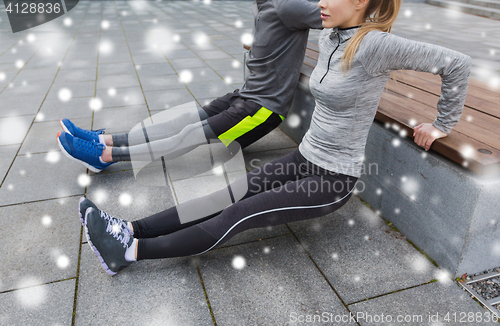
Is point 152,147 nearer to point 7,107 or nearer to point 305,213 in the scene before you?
point 305,213

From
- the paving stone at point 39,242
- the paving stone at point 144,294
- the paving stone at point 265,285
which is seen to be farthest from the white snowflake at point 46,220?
the paving stone at point 265,285

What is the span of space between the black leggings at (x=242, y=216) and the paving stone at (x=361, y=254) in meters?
0.34

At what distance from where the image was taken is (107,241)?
2098mm

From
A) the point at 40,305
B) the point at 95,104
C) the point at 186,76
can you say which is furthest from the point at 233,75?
the point at 40,305

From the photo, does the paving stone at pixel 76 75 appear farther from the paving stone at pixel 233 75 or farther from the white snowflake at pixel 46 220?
the white snowflake at pixel 46 220

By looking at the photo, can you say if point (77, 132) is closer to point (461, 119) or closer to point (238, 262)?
point (238, 262)

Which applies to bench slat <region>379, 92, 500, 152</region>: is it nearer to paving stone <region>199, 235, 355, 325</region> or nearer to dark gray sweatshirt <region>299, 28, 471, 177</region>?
dark gray sweatshirt <region>299, 28, 471, 177</region>

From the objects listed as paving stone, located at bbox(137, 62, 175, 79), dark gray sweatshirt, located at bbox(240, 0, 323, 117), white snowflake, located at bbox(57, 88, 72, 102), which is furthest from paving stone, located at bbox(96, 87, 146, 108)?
dark gray sweatshirt, located at bbox(240, 0, 323, 117)

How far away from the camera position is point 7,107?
4742mm

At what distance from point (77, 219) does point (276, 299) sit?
1586 mm

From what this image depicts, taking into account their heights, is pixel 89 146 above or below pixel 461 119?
below

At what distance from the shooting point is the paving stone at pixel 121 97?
4840 mm

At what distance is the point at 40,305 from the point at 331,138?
6.13 ft

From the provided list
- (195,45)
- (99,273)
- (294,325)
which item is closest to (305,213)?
(294,325)
